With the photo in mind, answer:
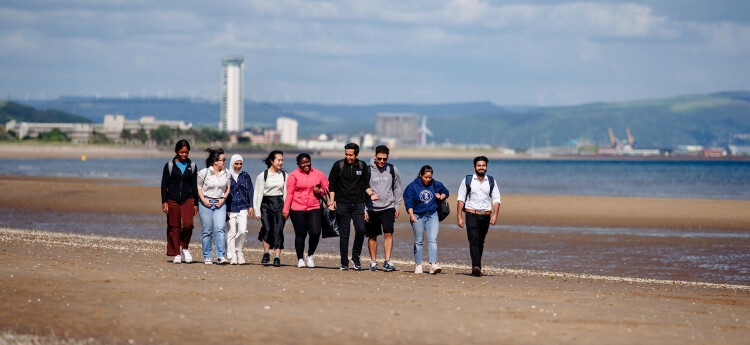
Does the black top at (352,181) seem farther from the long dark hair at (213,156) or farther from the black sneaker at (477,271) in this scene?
the black sneaker at (477,271)

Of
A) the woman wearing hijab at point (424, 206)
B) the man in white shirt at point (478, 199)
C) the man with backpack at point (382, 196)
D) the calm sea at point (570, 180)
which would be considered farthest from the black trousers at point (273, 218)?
the calm sea at point (570, 180)

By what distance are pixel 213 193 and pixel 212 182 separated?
183mm

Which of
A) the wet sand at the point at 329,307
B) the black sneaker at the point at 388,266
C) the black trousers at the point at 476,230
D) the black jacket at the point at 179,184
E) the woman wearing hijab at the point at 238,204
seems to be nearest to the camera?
the wet sand at the point at 329,307

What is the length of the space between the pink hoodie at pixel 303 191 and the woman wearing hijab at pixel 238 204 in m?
0.72

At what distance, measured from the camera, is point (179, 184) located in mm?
13719

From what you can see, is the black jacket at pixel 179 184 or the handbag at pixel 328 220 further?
the handbag at pixel 328 220

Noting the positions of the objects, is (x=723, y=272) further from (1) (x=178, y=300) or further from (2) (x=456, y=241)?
(1) (x=178, y=300)

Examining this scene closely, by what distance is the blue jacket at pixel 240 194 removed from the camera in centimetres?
1409

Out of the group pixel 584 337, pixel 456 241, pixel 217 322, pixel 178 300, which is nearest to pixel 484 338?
pixel 584 337

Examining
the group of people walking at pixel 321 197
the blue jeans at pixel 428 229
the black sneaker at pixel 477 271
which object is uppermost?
the group of people walking at pixel 321 197

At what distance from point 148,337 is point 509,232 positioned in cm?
1875

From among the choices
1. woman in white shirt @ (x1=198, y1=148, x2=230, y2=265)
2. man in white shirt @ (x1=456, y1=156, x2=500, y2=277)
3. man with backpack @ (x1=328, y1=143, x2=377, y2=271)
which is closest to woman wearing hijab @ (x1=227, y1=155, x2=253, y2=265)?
woman in white shirt @ (x1=198, y1=148, x2=230, y2=265)

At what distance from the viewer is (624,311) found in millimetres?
9969

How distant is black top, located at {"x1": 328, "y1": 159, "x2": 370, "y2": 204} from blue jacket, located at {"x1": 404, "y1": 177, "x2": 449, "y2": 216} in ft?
2.25
